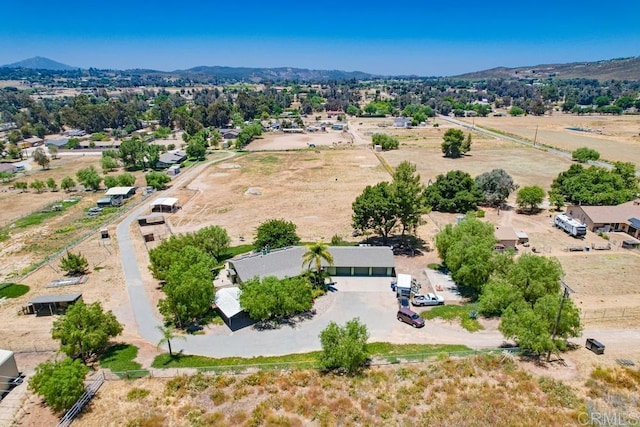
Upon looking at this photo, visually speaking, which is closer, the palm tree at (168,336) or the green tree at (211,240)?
the palm tree at (168,336)

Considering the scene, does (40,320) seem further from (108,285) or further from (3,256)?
(3,256)

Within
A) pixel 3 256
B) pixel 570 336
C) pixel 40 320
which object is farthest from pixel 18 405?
pixel 570 336

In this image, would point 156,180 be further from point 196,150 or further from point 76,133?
point 76,133

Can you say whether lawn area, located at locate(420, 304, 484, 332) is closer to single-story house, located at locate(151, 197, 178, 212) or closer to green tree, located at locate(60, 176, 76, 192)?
single-story house, located at locate(151, 197, 178, 212)

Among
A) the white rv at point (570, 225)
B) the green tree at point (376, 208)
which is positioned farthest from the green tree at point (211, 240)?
the white rv at point (570, 225)

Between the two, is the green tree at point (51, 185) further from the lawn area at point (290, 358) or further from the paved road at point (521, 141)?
the paved road at point (521, 141)

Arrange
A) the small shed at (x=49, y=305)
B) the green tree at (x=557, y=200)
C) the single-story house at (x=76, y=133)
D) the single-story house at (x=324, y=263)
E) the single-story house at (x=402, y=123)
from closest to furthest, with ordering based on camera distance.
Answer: the small shed at (x=49, y=305) < the single-story house at (x=324, y=263) < the green tree at (x=557, y=200) < the single-story house at (x=76, y=133) < the single-story house at (x=402, y=123)

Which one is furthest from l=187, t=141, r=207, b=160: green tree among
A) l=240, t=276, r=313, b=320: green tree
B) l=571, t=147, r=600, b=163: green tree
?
l=571, t=147, r=600, b=163: green tree
